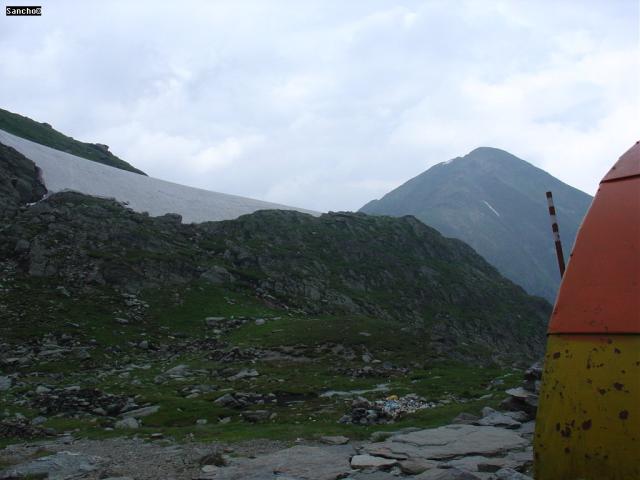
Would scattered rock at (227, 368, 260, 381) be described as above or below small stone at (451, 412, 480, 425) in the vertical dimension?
below

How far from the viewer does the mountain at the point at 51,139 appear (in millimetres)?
94556

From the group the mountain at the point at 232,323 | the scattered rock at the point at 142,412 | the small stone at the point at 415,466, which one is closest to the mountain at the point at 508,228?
the mountain at the point at 232,323

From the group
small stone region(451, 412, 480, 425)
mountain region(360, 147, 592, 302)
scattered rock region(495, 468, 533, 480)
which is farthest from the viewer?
mountain region(360, 147, 592, 302)

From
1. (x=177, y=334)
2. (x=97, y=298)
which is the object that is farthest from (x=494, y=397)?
(x=97, y=298)

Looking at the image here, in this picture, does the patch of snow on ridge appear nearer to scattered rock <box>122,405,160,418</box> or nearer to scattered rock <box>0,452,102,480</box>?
scattered rock <box>122,405,160,418</box>

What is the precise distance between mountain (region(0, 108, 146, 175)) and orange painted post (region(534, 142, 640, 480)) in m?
97.7

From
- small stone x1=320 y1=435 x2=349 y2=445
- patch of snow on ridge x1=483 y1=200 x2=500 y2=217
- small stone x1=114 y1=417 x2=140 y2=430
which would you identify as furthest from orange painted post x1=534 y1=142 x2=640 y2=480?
patch of snow on ridge x1=483 y1=200 x2=500 y2=217

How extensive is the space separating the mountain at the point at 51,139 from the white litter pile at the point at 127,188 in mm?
23414

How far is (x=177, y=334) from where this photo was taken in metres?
31.5

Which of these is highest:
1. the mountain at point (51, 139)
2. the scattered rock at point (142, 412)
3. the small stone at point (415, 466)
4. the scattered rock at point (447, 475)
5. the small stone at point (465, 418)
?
the mountain at point (51, 139)

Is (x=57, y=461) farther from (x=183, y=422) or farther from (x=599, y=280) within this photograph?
(x=599, y=280)

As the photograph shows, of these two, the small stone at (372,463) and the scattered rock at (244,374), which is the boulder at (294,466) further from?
the scattered rock at (244,374)

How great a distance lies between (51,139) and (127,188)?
40132 mm

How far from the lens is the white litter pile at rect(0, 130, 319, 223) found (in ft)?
213
